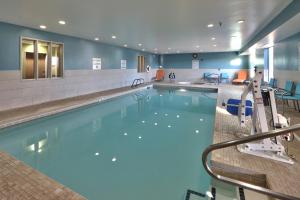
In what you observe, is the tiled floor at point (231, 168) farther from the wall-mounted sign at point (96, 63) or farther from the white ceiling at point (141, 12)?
the wall-mounted sign at point (96, 63)

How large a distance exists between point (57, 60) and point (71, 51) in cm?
70

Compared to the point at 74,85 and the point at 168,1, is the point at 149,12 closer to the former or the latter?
the point at 168,1

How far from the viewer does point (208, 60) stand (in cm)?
1499

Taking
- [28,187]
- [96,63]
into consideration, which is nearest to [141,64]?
[96,63]

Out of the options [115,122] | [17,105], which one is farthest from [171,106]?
[17,105]

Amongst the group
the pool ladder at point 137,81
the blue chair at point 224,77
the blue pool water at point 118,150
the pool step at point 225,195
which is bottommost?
the pool step at point 225,195

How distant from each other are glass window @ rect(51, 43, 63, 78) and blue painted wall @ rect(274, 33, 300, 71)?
7.60m

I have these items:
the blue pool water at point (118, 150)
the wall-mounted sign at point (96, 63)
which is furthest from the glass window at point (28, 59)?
the wall-mounted sign at point (96, 63)

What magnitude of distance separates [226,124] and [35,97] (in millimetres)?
5663

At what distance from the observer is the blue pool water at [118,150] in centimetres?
244

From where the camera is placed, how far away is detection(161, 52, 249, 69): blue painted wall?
14.2 m

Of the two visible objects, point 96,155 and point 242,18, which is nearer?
point 96,155

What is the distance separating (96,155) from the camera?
3260 millimetres

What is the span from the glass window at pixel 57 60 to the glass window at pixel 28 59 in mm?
731
